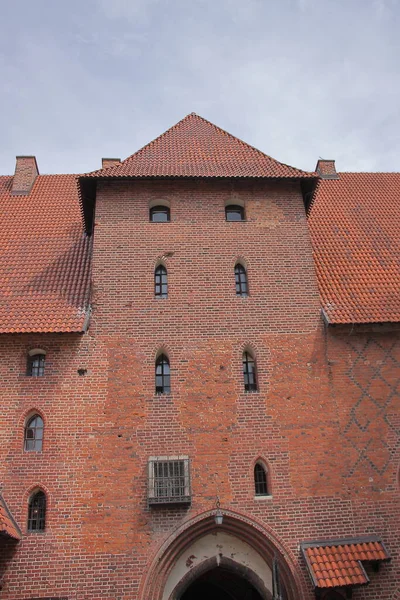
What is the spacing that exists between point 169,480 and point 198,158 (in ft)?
25.5

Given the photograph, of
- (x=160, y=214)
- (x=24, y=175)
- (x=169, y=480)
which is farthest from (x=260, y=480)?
(x=24, y=175)

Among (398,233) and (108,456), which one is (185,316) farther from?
(398,233)

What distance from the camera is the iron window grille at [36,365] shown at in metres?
11.0

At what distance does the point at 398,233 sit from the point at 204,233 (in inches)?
217

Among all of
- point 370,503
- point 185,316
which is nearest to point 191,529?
point 370,503

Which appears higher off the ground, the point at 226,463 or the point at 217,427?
the point at 217,427

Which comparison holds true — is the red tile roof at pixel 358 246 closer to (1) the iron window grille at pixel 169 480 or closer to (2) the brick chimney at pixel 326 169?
(2) the brick chimney at pixel 326 169

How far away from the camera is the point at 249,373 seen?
11289 millimetres

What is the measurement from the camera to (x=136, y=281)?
11.8 meters

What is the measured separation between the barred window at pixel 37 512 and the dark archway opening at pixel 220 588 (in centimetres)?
430

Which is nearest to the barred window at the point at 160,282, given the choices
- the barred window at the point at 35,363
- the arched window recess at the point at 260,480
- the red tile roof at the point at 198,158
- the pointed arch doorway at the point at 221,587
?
the red tile roof at the point at 198,158

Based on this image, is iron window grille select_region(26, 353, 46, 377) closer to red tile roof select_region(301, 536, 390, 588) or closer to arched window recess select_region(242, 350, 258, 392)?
arched window recess select_region(242, 350, 258, 392)

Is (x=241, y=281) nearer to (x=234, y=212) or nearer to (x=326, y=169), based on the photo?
(x=234, y=212)

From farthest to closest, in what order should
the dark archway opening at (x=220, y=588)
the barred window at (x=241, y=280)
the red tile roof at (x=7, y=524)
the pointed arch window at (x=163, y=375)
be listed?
1. the dark archway opening at (x=220, y=588)
2. the barred window at (x=241, y=280)
3. the pointed arch window at (x=163, y=375)
4. the red tile roof at (x=7, y=524)
